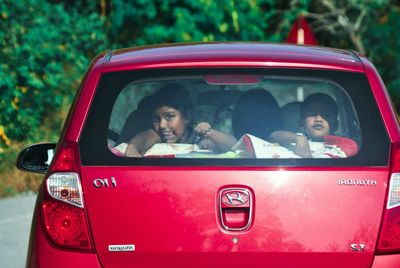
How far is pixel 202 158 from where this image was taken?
5.05 m

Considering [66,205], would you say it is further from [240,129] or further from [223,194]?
[240,129]

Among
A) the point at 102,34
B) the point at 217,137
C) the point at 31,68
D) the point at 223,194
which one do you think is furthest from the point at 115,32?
the point at 223,194

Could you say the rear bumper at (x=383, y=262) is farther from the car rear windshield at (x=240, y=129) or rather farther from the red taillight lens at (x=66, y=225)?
the red taillight lens at (x=66, y=225)

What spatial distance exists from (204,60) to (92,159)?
653mm

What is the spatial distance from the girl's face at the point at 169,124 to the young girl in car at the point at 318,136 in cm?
52

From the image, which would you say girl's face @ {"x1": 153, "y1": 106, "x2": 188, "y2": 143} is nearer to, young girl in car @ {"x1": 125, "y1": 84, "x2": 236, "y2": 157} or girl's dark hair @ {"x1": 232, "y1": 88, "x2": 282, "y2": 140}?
young girl in car @ {"x1": 125, "y1": 84, "x2": 236, "y2": 157}

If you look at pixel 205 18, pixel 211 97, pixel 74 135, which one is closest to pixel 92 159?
pixel 74 135

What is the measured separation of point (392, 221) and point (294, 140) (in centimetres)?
57

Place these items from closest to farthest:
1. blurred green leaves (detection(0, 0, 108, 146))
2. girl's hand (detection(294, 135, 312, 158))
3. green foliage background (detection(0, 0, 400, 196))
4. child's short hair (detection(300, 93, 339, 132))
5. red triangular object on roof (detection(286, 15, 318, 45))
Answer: girl's hand (detection(294, 135, 312, 158)) < child's short hair (detection(300, 93, 339, 132)) < red triangular object on roof (detection(286, 15, 318, 45)) < blurred green leaves (detection(0, 0, 108, 146)) < green foliage background (detection(0, 0, 400, 196))

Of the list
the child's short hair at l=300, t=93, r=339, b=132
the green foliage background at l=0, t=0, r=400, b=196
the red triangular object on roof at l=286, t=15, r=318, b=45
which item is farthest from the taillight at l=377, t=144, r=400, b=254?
the red triangular object on roof at l=286, t=15, r=318, b=45

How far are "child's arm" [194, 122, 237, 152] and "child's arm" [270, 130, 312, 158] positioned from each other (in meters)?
0.20

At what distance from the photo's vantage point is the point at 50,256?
5090 mm

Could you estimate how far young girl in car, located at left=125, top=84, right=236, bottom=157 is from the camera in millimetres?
5477

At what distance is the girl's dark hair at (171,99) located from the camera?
567 cm
